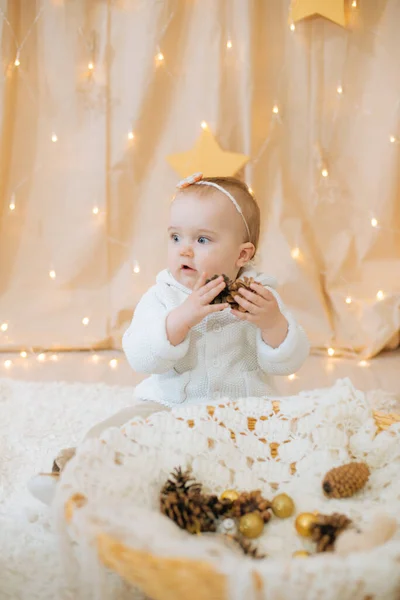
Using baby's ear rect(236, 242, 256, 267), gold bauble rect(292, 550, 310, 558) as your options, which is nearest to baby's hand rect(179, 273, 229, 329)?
baby's ear rect(236, 242, 256, 267)

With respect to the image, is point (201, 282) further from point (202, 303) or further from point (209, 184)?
point (209, 184)

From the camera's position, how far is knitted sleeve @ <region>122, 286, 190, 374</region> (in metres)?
1.08

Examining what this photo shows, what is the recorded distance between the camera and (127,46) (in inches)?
75.2

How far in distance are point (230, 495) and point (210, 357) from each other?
0.36 metres

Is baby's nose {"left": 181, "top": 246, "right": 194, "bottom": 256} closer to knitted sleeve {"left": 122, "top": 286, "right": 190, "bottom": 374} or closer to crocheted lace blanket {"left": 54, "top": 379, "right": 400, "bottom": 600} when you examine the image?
knitted sleeve {"left": 122, "top": 286, "right": 190, "bottom": 374}

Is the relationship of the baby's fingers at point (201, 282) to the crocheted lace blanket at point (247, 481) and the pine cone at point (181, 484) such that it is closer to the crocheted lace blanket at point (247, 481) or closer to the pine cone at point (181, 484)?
the crocheted lace blanket at point (247, 481)

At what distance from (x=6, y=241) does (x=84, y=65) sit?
1.91 ft

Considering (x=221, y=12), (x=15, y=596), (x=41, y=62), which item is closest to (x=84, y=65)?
(x=41, y=62)

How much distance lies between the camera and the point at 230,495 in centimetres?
82

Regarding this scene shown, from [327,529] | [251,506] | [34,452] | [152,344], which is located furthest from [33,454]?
[327,529]

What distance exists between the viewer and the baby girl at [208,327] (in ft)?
3.59

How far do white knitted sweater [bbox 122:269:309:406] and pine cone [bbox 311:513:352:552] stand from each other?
1.31 ft

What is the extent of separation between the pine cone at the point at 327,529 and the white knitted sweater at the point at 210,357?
400mm

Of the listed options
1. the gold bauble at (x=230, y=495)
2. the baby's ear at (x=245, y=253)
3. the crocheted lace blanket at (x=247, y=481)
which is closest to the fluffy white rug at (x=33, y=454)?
the crocheted lace blanket at (x=247, y=481)
